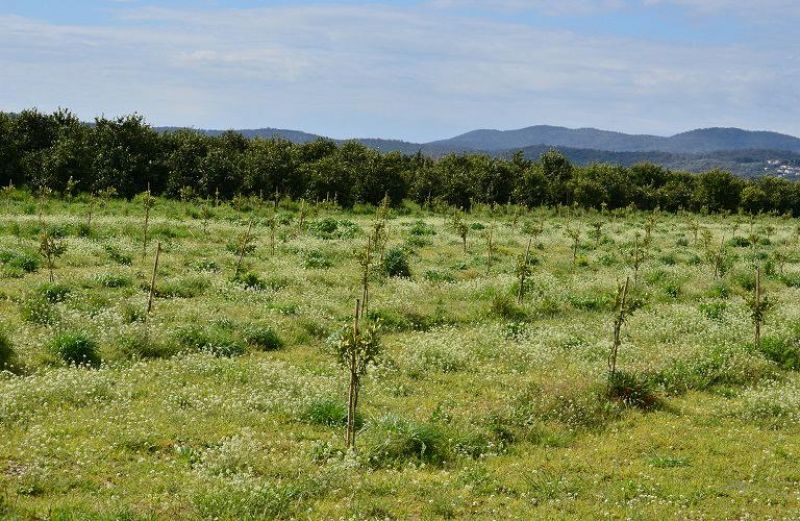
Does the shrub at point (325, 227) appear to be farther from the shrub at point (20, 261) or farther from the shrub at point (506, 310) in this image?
the shrub at point (506, 310)

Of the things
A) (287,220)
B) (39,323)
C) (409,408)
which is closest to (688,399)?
(409,408)

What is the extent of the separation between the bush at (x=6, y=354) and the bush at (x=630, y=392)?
11997mm

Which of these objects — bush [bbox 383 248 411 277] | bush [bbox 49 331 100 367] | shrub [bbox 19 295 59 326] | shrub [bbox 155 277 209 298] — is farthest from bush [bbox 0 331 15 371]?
bush [bbox 383 248 411 277]

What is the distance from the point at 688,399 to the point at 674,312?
730 cm

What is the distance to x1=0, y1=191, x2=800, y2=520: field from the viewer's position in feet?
30.5

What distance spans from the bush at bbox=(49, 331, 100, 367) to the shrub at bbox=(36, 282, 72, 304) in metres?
4.16

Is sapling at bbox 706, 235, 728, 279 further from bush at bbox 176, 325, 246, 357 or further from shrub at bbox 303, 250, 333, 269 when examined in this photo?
bush at bbox 176, 325, 246, 357

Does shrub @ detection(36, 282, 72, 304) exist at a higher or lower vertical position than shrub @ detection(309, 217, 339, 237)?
lower

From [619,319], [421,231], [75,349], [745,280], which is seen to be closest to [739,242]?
[745,280]

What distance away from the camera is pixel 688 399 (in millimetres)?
14422

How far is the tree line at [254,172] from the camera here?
5303 cm

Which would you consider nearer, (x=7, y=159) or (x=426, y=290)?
(x=426, y=290)

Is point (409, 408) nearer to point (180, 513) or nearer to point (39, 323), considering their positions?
point (180, 513)

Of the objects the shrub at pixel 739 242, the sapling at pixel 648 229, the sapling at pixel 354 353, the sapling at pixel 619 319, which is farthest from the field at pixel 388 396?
the shrub at pixel 739 242
